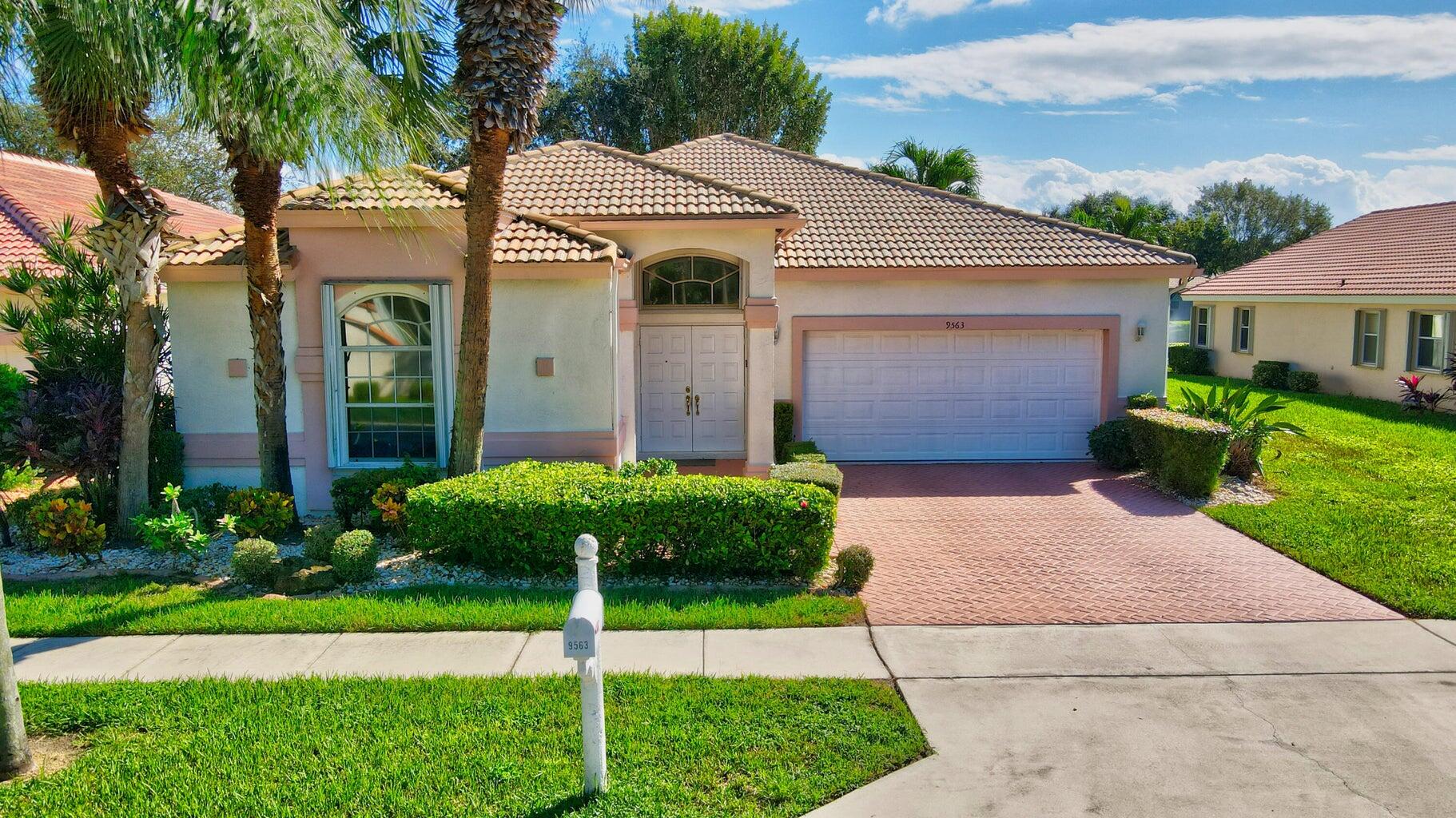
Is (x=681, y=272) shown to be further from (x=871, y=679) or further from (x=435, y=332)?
(x=871, y=679)

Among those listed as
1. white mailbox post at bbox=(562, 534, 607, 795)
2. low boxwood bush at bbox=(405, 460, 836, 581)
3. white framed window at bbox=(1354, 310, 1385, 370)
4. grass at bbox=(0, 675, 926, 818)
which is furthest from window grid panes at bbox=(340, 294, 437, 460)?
white framed window at bbox=(1354, 310, 1385, 370)

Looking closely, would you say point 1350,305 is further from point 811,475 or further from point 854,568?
point 854,568

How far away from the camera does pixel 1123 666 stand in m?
7.53

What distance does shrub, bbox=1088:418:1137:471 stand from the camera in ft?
52.3

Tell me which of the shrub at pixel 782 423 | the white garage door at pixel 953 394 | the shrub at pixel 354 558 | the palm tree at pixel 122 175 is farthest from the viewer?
the white garage door at pixel 953 394

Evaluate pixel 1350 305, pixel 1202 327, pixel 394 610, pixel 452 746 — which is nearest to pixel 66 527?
pixel 394 610

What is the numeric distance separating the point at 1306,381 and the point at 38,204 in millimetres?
29479

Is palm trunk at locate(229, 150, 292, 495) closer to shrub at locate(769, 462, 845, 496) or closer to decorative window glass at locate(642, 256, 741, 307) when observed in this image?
shrub at locate(769, 462, 845, 496)

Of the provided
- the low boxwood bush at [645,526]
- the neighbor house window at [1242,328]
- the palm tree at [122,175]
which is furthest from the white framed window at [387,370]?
the neighbor house window at [1242,328]

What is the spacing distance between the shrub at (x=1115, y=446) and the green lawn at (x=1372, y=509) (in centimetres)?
197

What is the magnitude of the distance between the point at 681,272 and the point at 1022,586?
26.2 ft

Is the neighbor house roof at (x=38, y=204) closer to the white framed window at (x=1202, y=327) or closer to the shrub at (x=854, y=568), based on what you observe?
the shrub at (x=854, y=568)

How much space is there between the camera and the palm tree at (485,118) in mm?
9898

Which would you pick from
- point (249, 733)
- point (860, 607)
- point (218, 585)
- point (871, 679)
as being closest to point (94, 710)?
point (249, 733)
